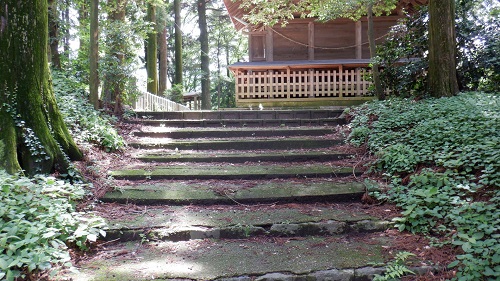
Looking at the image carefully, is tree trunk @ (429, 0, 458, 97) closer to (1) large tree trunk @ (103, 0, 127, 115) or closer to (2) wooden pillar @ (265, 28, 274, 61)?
(1) large tree trunk @ (103, 0, 127, 115)

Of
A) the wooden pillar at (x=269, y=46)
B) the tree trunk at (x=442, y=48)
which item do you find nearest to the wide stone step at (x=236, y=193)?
the tree trunk at (x=442, y=48)

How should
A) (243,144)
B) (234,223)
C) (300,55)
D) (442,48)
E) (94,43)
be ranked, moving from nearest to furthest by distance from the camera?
(234,223), (243,144), (94,43), (442,48), (300,55)

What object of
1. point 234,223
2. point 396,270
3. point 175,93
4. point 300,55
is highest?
point 300,55

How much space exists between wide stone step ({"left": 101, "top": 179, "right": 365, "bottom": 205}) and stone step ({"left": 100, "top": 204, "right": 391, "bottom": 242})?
23cm

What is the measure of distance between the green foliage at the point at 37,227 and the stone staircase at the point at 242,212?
0.26 m

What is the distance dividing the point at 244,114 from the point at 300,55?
830 centimetres

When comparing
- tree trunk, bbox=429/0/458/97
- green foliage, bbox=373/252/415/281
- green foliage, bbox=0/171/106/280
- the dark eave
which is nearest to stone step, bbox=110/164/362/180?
green foliage, bbox=0/171/106/280

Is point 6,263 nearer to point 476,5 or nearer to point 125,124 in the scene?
point 125,124

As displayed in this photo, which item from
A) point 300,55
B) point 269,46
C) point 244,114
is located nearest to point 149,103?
point 244,114

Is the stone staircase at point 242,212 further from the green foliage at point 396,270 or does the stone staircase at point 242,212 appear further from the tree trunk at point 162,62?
the tree trunk at point 162,62

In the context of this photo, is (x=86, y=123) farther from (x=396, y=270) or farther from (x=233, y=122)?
(x=396, y=270)

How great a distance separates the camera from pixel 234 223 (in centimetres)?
356

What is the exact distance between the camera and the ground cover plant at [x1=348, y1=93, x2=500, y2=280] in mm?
2807

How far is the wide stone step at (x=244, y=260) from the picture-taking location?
2721 millimetres
